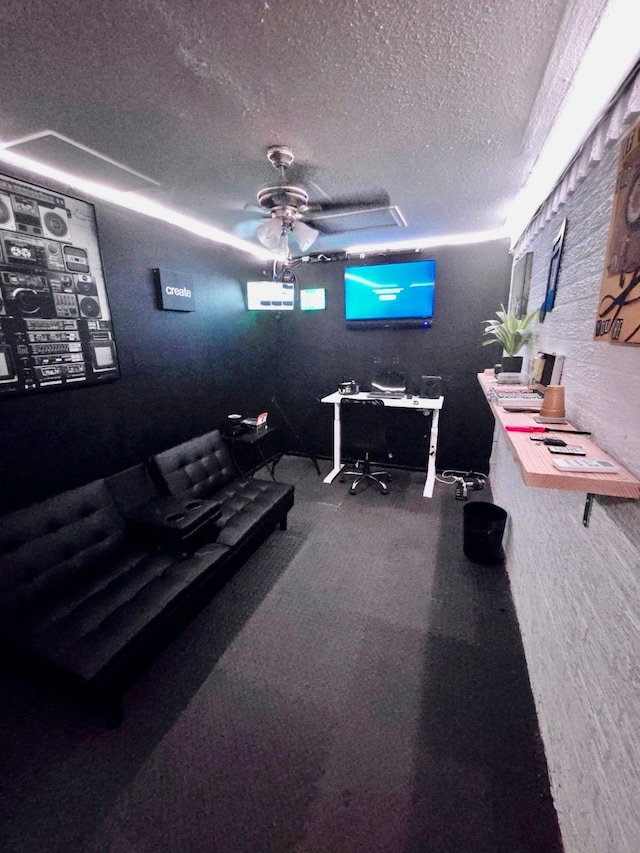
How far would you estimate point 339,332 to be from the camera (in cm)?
438

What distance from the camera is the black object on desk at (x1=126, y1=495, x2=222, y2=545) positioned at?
207 cm

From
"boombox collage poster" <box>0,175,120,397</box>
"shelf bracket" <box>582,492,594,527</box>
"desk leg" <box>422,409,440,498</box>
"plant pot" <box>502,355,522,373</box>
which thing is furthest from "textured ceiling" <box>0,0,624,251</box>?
"desk leg" <box>422,409,440,498</box>

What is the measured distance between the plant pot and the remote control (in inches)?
57.6

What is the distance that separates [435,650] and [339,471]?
2.55 m

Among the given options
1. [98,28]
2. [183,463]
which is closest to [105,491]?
[183,463]

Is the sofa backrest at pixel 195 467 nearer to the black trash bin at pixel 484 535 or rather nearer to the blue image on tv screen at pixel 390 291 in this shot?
the black trash bin at pixel 484 535

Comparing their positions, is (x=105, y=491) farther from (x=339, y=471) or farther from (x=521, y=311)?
(x=521, y=311)

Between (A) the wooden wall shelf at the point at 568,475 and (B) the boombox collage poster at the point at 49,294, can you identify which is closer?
(A) the wooden wall shelf at the point at 568,475

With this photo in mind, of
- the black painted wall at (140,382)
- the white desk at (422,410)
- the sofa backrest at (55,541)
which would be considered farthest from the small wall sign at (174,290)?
the white desk at (422,410)

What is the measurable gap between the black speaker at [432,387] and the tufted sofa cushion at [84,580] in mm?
2891

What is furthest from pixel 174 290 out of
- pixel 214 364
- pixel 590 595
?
pixel 590 595

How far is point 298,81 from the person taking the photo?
49.5 inches

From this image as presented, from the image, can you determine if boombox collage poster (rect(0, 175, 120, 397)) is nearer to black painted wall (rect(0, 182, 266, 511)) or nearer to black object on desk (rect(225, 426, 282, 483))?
black painted wall (rect(0, 182, 266, 511))

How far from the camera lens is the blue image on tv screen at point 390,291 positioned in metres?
3.86
